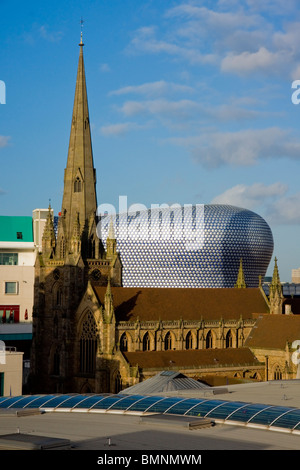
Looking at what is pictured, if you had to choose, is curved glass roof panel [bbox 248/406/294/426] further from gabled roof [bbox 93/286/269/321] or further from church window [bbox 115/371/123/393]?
gabled roof [bbox 93/286/269/321]

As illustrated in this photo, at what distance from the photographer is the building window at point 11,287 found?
414 feet

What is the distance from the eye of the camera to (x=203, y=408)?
49.2 m

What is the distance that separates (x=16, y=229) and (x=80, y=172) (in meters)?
39.7

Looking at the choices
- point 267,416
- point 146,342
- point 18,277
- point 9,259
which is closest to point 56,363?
point 146,342

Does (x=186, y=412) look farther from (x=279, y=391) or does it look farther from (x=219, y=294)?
(x=219, y=294)

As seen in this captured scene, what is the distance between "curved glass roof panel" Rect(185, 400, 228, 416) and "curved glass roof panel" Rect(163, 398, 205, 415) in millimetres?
361

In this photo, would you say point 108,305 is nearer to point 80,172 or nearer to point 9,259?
point 80,172

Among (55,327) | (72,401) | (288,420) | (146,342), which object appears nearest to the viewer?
(288,420)

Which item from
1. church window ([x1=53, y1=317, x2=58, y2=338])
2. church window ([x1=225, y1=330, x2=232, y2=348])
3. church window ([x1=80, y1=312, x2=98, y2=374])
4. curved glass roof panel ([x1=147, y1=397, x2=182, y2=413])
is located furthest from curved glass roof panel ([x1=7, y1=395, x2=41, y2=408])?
church window ([x1=225, y1=330, x2=232, y2=348])

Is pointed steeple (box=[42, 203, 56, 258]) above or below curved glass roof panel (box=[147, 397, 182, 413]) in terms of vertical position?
above

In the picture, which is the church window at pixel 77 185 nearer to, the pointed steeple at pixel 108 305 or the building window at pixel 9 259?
the pointed steeple at pixel 108 305

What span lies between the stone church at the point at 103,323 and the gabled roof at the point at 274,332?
0.54 ft

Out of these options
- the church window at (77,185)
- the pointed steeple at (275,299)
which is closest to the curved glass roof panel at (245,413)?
the church window at (77,185)

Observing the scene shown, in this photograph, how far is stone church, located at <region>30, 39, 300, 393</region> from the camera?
94125 millimetres
